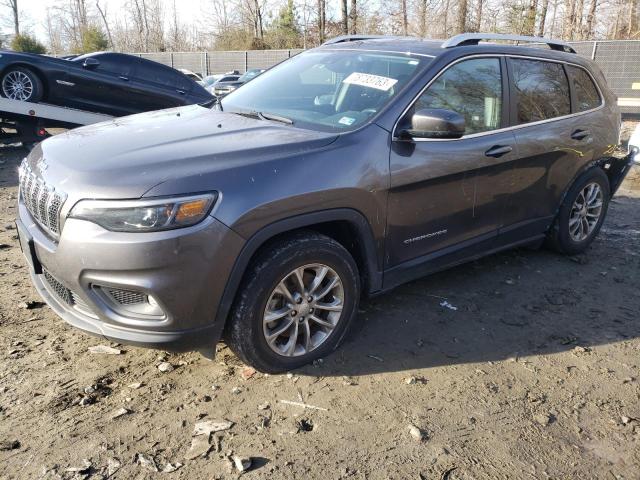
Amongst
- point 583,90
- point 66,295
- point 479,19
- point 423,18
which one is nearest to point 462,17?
point 479,19

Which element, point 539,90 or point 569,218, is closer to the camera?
point 539,90

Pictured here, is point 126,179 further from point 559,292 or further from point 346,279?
point 559,292

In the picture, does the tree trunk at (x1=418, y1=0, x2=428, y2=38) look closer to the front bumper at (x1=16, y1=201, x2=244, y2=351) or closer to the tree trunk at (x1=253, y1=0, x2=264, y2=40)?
the tree trunk at (x1=253, y1=0, x2=264, y2=40)

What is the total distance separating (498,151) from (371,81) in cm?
103

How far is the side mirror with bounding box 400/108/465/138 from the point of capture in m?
3.17

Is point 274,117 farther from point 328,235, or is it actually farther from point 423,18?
point 423,18

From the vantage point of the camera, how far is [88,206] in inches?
98.3

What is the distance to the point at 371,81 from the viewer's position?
11.7 ft

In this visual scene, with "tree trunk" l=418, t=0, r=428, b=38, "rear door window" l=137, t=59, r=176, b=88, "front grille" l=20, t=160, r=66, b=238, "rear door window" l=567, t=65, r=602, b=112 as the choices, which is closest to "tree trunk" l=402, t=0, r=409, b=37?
"tree trunk" l=418, t=0, r=428, b=38

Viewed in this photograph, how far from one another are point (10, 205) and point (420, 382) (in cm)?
531

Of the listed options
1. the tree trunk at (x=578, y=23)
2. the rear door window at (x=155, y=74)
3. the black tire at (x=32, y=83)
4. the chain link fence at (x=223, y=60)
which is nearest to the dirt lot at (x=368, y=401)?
the black tire at (x=32, y=83)

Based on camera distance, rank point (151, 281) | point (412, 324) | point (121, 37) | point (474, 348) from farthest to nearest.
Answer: point (121, 37) < point (412, 324) < point (474, 348) < point (151, 281)

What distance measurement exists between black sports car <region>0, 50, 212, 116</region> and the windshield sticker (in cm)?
A: 693

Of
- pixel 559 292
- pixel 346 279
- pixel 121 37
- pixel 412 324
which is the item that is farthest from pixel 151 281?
pixel 121 37
